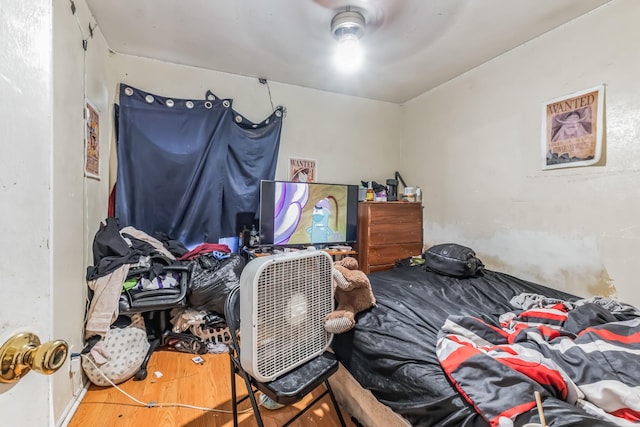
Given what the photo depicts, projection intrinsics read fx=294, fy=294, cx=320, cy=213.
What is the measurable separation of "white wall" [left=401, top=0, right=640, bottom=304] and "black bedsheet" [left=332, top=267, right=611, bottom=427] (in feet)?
1.09

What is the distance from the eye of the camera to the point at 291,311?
4.04 feet

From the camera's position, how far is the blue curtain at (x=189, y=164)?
2.50m

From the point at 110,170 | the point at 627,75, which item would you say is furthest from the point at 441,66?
the point at 110,170

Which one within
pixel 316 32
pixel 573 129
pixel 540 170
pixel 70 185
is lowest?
pixel 70 185

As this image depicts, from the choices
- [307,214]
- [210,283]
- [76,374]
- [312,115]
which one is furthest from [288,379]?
[312,115]

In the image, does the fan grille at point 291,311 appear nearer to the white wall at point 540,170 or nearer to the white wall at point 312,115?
the white wall at point 540,170

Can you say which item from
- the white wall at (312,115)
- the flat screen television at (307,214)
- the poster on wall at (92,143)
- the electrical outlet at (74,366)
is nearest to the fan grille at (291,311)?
the electrical outlet at (74,366)

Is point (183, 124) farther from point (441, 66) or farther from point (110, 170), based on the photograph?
point (441, 66)

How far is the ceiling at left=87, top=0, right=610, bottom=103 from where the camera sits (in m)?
1.87

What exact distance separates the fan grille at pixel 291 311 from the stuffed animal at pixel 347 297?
0.17 feet

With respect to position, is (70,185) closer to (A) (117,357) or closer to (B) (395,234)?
(A) (117,357)

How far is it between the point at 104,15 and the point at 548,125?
10.7ft

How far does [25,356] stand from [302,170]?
9.55 ft

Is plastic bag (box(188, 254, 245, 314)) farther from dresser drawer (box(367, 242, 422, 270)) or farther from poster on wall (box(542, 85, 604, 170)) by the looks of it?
poster on wall (box(542, 85, 604, 170))
